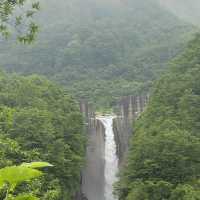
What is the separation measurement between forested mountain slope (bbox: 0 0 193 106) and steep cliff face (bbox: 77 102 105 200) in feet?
70.6

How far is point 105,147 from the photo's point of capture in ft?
182

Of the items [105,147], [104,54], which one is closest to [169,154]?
[105,147]

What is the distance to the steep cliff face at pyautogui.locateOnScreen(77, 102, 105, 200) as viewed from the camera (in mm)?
45781

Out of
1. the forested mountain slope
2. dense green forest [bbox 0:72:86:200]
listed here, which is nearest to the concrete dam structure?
dense green forest [bbox 0:72:86:200]

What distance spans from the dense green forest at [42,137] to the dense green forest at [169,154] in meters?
4.10

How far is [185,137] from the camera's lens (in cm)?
3133

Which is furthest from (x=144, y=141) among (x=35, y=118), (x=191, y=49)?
(x=191, y=49)

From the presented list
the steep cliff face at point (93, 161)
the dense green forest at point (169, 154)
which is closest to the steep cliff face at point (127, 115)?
the steep cliff face at point (93, 161)

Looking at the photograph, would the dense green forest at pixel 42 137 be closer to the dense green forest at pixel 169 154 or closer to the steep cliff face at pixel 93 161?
the dense green forest at pixel 169 154

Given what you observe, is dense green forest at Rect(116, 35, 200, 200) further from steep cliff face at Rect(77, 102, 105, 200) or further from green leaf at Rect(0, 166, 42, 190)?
green leaf at Rect(0, 166, 42, 190)

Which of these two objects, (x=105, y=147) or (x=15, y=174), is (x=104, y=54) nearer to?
(x=105, y=147)

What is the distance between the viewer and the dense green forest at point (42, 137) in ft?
82.9

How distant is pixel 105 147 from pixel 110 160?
10.00 ft

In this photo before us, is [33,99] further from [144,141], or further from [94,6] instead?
[94,6]
